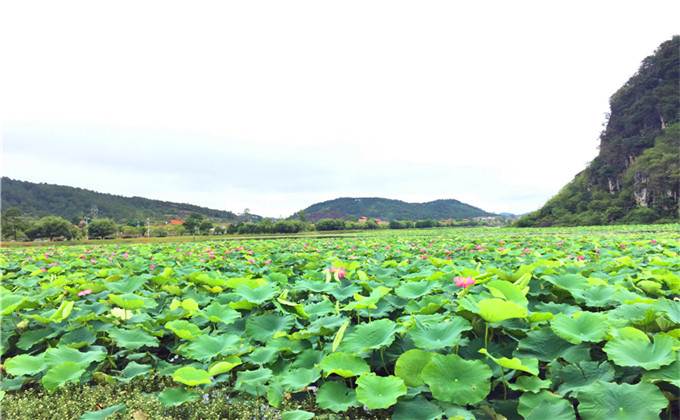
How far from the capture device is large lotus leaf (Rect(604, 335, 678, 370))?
1239 millimetres

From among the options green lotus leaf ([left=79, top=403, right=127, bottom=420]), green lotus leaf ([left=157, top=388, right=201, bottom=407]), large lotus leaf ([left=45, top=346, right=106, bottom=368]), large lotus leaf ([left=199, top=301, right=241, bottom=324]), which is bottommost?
green lotus leaf ([left=79, top=403, right=127, bottom=420])

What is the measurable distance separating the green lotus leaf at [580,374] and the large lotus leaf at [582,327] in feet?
0.31

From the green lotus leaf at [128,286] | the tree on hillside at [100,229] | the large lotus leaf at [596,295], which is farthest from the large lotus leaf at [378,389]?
the tree on hillside at [100,229]

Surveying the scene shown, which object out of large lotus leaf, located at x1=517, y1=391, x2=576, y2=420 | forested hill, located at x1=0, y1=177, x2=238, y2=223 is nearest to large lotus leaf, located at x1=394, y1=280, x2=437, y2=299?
large lotus leaf, located at x1=517, y1=391, x2=576, y2=420

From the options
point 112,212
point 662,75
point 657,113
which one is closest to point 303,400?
point 657,113

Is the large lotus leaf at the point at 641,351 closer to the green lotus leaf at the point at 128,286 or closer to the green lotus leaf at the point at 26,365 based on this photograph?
the green lotus leaf at the point at 26,365

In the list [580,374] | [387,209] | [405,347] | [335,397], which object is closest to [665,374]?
[580,374]

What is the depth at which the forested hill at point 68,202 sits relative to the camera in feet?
247

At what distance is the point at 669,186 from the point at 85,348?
7145 centimetres

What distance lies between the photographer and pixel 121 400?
1.77 m

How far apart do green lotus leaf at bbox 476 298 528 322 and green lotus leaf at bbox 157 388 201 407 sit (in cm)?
146

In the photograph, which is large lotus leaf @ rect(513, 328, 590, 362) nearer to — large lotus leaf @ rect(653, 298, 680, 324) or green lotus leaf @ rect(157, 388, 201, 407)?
large lotus leaf @ rect(653, 298, 680, 324)

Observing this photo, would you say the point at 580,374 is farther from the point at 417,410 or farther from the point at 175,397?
the point at 175,397

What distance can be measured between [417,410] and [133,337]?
5.97 feet
